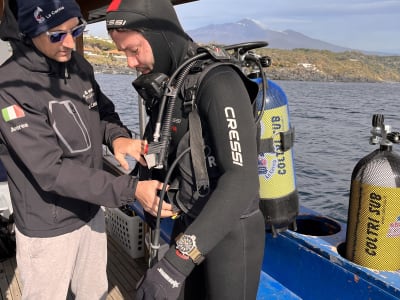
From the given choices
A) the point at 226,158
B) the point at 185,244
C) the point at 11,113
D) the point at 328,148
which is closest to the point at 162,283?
the point at 185,244

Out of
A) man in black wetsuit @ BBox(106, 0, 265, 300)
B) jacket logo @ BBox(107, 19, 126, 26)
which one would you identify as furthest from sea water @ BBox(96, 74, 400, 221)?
jacket logo @ BBox(107, 19, 126, 26)

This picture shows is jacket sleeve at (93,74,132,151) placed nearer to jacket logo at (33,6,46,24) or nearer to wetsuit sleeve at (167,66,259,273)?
jacket logo at (33,6,46,24)

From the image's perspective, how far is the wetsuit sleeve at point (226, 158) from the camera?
1410 mm

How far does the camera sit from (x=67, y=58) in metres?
1.95

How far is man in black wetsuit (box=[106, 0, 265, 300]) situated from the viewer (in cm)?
142

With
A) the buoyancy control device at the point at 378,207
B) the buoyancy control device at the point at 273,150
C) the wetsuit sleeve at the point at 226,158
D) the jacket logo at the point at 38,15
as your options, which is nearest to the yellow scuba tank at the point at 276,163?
the buoyancy control device at the point at 273,150

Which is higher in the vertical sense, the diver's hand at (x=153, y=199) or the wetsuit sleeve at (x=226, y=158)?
the wetsuit sleeve at (x=226, y=158)

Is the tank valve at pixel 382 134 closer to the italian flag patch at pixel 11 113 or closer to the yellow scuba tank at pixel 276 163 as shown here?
the yellow scuba tank at pixel 276 163

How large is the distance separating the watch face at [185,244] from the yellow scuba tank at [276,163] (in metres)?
1.09

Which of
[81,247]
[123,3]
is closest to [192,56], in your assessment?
[123,3]

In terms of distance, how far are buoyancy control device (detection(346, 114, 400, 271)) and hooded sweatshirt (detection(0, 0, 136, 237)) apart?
53.2 inches

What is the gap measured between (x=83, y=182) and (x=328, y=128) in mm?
28816

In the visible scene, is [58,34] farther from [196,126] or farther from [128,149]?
[196,126]

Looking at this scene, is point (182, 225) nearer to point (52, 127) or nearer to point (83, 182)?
point (83, 182)
